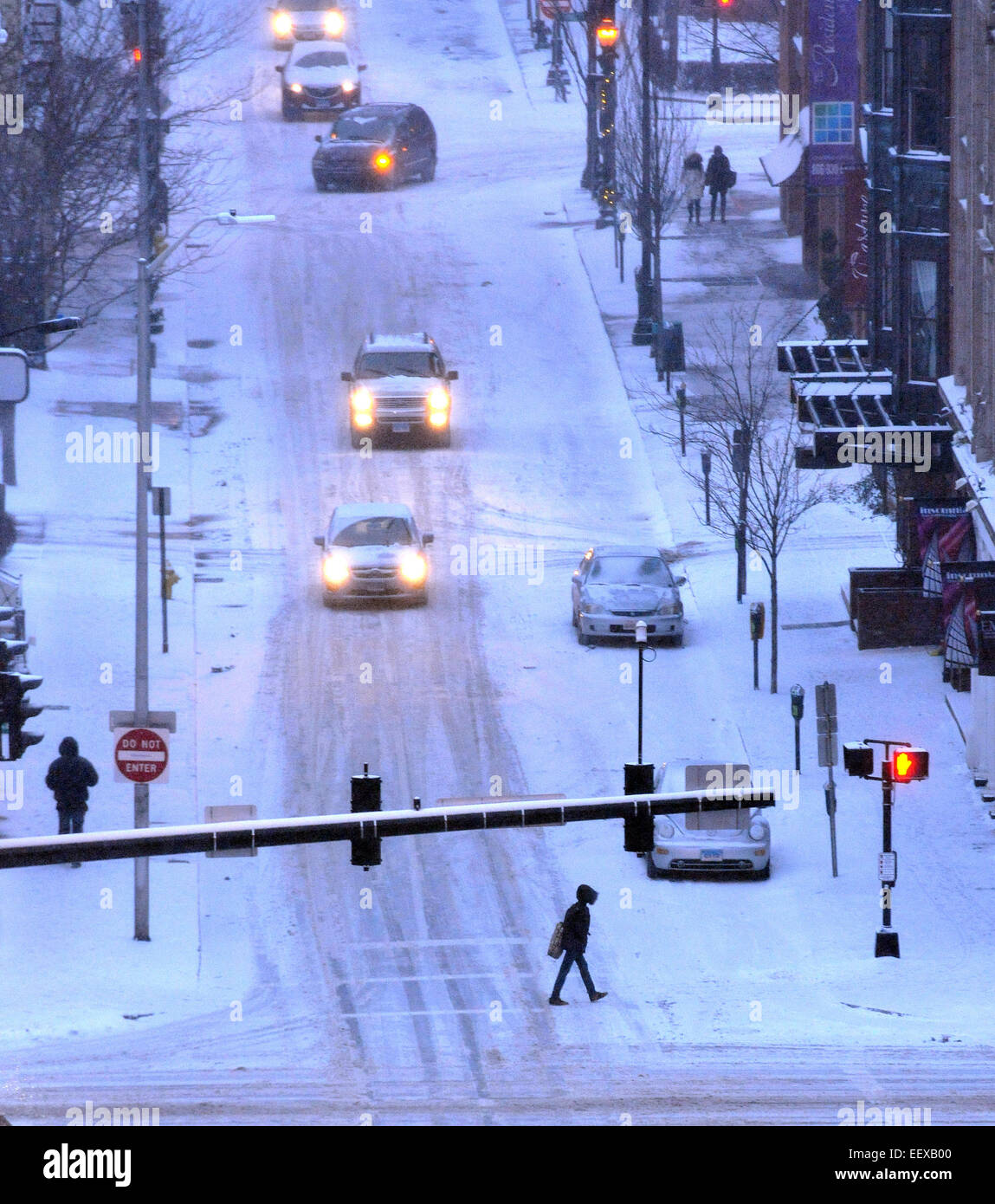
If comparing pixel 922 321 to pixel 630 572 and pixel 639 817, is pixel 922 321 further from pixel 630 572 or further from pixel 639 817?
pixel 639 817

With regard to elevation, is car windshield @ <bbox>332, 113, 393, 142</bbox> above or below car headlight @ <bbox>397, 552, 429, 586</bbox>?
above

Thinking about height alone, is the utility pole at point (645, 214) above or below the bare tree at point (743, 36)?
below

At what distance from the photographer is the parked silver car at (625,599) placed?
115ft

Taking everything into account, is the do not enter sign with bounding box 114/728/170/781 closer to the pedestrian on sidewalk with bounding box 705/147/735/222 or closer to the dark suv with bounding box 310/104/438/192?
the pedestrian on sidewalk with bounding box 705/147/735/222

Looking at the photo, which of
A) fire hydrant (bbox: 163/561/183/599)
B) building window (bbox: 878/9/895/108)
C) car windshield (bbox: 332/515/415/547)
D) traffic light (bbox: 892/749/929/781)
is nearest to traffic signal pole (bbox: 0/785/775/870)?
traffic light (bbox: 892/749/929/781)

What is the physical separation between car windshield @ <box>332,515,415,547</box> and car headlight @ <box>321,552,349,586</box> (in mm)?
314

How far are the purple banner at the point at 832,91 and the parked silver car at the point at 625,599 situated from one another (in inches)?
541

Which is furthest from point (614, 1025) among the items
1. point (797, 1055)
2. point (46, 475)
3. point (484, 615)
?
point (46, 475)

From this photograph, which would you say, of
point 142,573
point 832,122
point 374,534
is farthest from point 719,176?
point 142,573

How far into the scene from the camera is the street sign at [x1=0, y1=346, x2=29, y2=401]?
1941 centimetres

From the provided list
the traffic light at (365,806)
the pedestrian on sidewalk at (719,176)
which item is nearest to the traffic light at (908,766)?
the traffic light at (365,806)

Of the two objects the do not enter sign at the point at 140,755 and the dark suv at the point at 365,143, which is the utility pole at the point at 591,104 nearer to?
the dark suv at the point at 365,143
